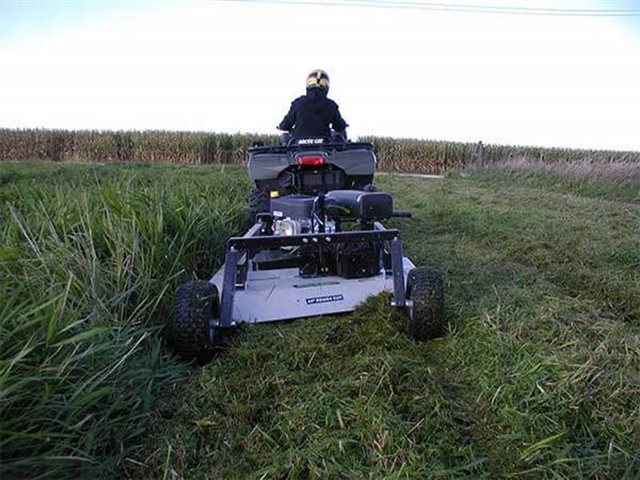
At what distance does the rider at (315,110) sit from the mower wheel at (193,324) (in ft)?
10.0

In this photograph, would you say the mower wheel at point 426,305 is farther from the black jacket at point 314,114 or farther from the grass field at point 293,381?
the black jacket at point 314,114

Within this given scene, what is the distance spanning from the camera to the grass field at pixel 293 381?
200 cm

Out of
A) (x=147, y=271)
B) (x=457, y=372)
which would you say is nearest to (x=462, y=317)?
(x=457, y=372)

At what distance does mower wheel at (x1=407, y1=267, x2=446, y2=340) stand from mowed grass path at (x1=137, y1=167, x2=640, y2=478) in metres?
0.08

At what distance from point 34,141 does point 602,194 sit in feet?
76.7

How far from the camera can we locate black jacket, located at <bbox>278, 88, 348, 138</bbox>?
5.72 metres

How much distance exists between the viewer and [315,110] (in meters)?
5.71

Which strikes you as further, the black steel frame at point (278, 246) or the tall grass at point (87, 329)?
the black steel frame at point (278, 246)

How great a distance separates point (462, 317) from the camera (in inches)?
134

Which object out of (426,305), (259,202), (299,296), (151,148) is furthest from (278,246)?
(151,148)

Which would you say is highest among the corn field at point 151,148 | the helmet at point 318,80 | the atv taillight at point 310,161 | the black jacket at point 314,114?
the helmet at point 318,80

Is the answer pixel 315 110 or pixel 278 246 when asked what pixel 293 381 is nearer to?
pixel 278 246

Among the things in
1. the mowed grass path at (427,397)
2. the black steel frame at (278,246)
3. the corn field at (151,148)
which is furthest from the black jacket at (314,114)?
the corn field at (151,148)

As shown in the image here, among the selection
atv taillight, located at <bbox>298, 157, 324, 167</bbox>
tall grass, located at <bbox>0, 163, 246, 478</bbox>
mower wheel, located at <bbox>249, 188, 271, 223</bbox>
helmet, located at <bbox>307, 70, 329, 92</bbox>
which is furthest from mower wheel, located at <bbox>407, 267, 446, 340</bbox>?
helmet, located at <bbox>307, 70, 329, 92</bbox>
